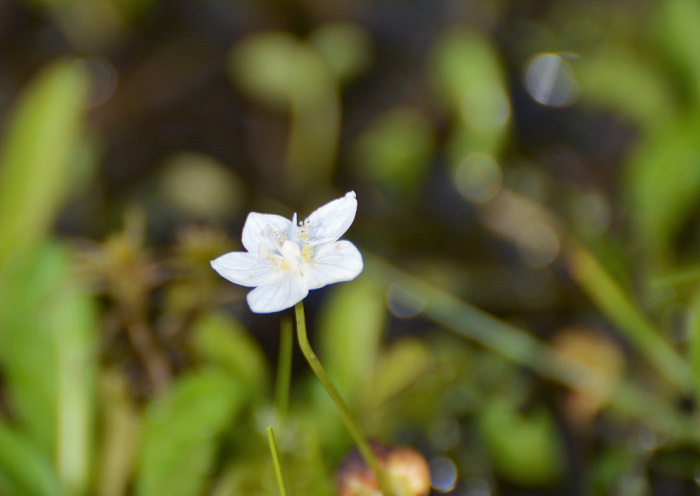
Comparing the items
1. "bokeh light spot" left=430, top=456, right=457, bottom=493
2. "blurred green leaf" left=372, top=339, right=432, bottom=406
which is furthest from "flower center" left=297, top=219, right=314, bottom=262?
"bokeh light spot" left=430, top=456, right=457, bottom=493

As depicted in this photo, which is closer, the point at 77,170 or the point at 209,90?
the point at 77,170

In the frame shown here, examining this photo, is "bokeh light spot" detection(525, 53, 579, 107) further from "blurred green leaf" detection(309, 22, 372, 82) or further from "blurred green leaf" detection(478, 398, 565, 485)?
"blurred green leaf" detection(478, 398, 565, 485)

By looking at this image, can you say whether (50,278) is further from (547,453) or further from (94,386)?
(547,453)

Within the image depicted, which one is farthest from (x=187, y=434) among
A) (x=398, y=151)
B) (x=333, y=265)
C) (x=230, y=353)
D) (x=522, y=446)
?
(x=398, y=151)

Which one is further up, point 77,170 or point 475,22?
point 475,22

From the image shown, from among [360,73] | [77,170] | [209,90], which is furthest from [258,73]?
[77,170]

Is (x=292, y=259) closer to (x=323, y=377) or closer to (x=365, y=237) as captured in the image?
(x=323, y=377)
